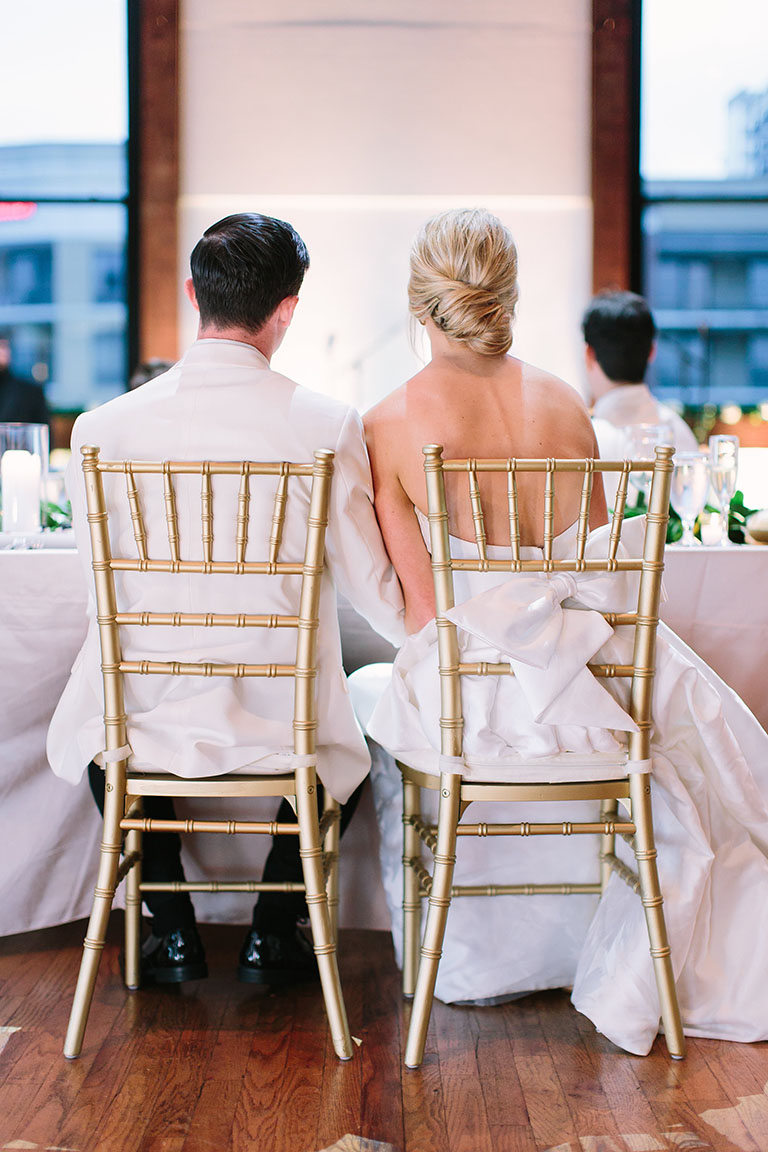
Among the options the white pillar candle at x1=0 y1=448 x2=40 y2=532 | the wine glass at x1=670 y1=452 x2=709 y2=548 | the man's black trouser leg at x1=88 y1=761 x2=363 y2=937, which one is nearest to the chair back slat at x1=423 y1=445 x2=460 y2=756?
the man's black trouser leg at x1=88 y1=761 x2=363 y2=937

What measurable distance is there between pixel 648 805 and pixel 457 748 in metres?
0.33

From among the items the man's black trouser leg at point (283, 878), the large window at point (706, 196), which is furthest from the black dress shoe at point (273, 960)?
the large window at point (706, 196)

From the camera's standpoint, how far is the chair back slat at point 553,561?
65.1 inches

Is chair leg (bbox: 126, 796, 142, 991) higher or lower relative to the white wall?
lower

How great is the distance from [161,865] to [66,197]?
3.98 m

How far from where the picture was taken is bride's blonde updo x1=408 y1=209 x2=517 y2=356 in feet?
5.92

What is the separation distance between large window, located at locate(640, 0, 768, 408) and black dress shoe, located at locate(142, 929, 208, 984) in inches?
156

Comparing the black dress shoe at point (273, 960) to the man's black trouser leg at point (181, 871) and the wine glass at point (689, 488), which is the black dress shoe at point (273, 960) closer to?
the man's black trouser leg at point (181, 871)

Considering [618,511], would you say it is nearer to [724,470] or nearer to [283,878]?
[724,470]

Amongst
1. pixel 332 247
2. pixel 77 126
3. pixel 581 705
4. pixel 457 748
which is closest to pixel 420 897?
pixel 457 748

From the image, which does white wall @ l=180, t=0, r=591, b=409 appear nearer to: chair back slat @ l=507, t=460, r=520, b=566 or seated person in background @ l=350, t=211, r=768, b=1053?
seated person in background @ l=350, t=211, r=768, b=1053

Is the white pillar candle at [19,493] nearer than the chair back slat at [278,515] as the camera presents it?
No

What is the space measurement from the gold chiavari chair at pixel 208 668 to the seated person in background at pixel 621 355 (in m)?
1.86

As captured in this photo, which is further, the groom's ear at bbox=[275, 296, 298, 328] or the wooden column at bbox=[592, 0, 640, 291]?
the wooden column at bbox=[592, 0, 640, 291]
